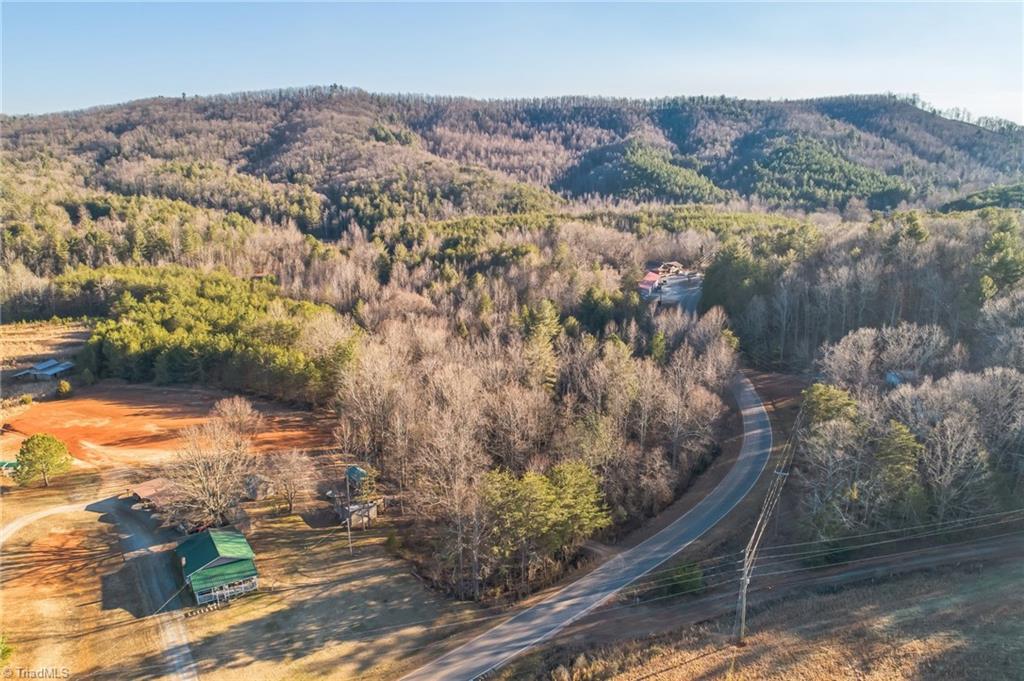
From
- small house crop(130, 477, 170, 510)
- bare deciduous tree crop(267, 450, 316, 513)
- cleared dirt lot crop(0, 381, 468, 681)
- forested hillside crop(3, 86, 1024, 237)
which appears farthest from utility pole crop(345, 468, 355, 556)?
forested hillside crop(3, 86, 1024, 237)

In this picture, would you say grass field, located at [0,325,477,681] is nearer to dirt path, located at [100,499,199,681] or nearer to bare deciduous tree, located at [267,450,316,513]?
dirt path, located at [100,499,199,681]

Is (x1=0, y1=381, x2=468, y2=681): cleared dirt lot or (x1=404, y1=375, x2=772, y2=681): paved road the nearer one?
(x1=404, y1=375, x2=772, y2=681): paved road

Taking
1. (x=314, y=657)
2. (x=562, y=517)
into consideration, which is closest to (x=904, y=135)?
(x=562, y=517)

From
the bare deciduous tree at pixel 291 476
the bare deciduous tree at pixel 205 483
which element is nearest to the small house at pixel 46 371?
the bare deciduous tree at pixel 205 483

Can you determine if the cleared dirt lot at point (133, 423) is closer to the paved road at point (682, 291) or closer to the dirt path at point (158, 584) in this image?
the dirt path at point (158, 584)

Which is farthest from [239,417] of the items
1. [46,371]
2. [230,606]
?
[46,371]

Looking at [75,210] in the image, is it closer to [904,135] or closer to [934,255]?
[934,255]

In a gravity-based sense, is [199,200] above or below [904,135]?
below

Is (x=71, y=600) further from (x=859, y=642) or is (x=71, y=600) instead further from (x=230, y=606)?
(x=859, y=642)
